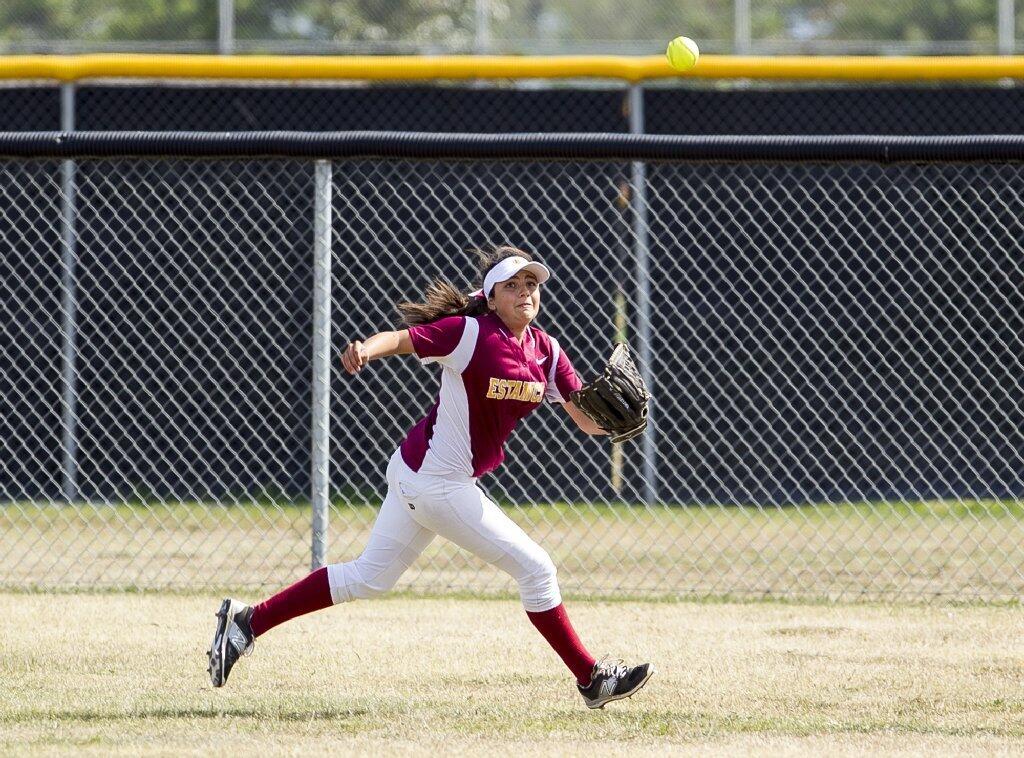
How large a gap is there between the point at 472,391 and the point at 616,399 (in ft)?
1.54

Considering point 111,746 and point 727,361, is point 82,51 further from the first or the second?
point 111,746

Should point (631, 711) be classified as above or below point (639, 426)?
below

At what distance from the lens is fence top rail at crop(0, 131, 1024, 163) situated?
18.5ft

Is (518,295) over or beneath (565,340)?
over

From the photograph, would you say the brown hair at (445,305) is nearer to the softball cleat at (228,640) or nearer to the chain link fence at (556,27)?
the softball cleat at (228,640)

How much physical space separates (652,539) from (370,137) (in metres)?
3.13

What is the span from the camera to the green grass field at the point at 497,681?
3836 millimetres

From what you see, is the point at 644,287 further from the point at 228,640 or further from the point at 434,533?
the point at 228,640

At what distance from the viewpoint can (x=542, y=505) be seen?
893 centimetres

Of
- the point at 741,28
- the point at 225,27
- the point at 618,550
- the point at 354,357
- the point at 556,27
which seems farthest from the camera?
the point at 556,27

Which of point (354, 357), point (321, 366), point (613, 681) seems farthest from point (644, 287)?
point (354, 357)

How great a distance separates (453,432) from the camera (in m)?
4.29

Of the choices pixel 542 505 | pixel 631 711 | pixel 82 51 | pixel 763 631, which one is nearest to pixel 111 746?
pixel 631 711

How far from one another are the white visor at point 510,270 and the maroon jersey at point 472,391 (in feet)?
0.40
